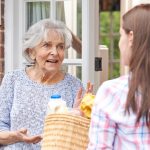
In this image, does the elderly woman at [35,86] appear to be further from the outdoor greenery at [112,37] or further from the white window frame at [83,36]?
the outdoor greenery at [112,37]

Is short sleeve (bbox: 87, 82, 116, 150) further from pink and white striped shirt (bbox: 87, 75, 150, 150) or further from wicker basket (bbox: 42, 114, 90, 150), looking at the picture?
wicker basket (bbox: 42, 114, 90, 150)

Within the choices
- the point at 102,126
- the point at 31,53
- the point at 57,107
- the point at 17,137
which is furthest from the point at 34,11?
the point at 102,126

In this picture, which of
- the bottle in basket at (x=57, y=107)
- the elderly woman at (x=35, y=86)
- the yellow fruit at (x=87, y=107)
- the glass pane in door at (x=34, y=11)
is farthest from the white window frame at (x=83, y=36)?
the yellow fruit at (x=87, y=107)

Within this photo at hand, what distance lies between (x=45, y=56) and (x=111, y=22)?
958 cm

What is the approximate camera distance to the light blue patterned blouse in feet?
10.2

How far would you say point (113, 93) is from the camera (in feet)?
6.58

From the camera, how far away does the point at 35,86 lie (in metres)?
3.24

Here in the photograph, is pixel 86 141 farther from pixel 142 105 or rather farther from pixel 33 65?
pixel 33 65

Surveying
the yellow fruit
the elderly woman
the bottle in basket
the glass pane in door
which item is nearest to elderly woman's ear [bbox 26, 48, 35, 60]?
the elderly woman

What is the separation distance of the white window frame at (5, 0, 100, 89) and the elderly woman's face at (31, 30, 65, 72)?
23.9 inches

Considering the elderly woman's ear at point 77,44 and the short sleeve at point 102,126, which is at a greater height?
the elderly woman's ear at point 77,44

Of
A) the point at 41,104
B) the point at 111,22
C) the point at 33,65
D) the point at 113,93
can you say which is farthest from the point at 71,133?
the point at 111,22

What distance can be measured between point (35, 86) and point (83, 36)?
0.75 meters

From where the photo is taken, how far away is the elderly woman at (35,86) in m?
3.11
